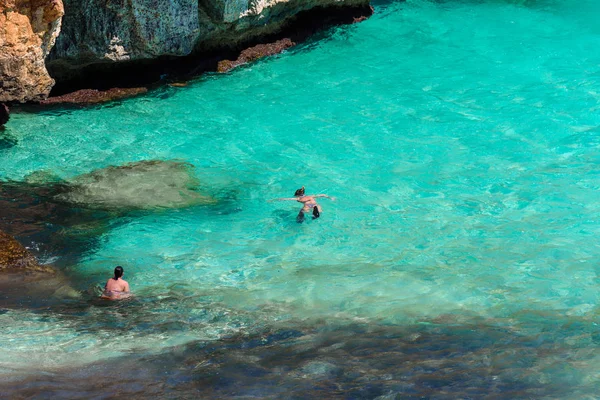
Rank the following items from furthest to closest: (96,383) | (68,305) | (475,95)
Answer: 1. (475,95)
2. (68,305)
3. (96,383)

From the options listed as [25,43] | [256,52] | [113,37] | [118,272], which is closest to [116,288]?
[118,272]

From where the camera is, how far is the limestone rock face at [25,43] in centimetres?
1628

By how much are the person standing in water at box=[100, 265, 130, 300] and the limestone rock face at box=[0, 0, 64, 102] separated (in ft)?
23.1

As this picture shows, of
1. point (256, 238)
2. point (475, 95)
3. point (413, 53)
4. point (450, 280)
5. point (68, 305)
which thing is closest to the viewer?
point (68, 305)

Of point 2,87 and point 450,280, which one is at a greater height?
point 2,87

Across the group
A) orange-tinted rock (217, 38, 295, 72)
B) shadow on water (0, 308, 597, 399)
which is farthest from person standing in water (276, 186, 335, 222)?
orange-tinted rock (217, 38, 295, 72)

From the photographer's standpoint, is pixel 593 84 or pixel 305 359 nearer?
pixel 305 359

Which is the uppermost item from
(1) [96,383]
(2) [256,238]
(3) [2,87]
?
(3) [2,87]

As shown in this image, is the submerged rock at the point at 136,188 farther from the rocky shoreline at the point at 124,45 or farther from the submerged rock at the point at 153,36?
the submerged rock at the point at 153,36

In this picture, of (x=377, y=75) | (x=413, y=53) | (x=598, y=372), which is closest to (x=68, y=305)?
(x=598, y=372)

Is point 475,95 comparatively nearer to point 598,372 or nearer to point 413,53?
point 413,53

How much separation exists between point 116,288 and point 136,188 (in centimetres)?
438

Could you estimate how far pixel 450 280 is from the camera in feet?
42.6

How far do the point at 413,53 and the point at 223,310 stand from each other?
13759mm
